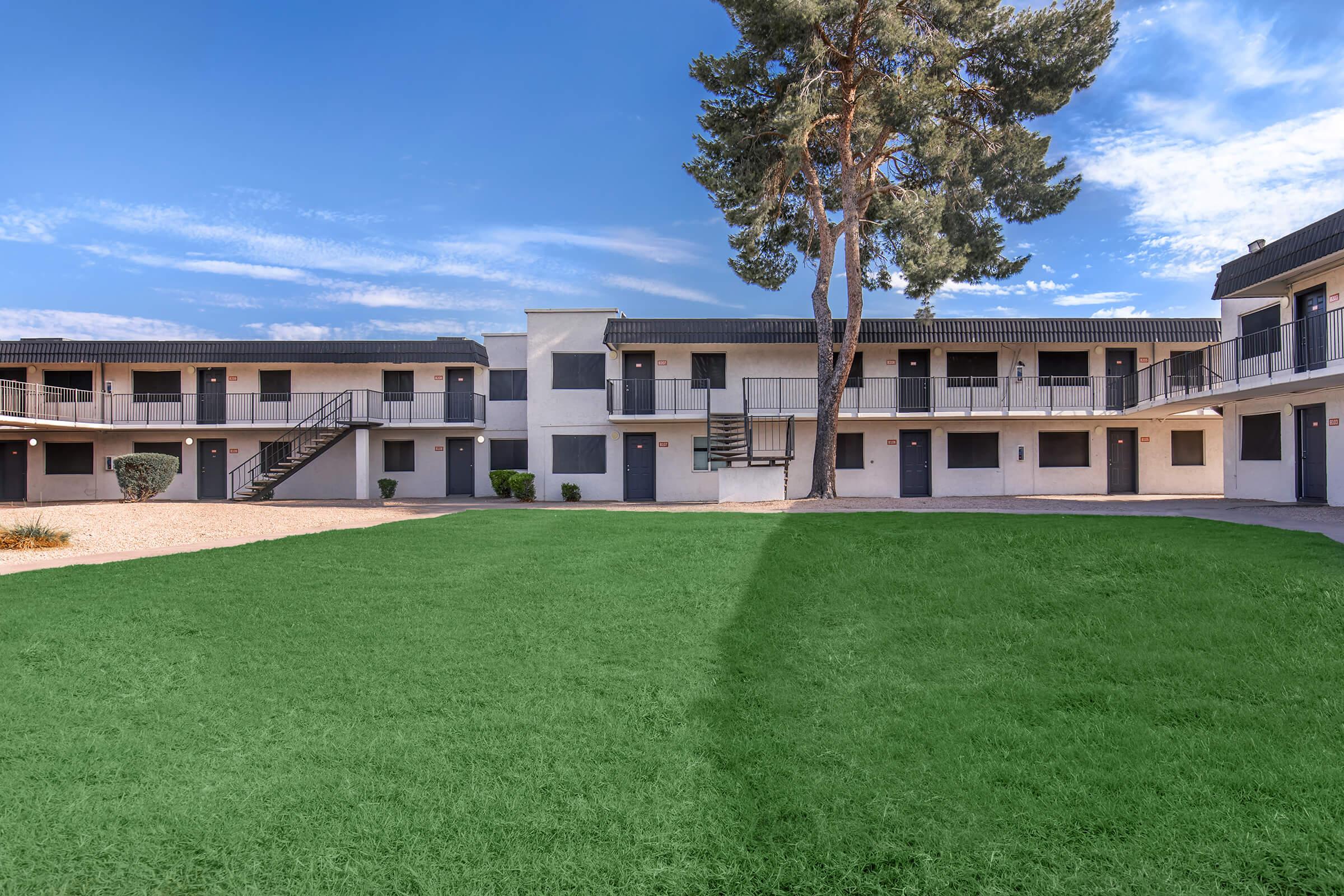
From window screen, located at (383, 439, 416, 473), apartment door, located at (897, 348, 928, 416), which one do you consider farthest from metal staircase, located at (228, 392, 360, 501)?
apartment door, located at (897, 348, 928, 416)

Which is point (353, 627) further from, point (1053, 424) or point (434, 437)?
point (1053, 424)

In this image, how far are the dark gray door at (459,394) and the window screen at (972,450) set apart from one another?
1679 centimetres

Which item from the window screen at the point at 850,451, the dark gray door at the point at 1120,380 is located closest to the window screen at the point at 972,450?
the window screen at the point at 850,451

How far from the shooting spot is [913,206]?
60.0 feet

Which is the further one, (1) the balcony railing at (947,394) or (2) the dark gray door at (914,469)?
(2) the dark gray door at (914,469)

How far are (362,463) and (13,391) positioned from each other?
1207cm

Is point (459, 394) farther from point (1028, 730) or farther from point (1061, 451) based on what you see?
point (1028, 730)

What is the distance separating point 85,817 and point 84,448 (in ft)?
97.2

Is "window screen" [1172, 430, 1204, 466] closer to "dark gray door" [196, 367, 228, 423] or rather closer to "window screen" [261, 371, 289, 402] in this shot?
"window screen" [261, 371, 289, 402]

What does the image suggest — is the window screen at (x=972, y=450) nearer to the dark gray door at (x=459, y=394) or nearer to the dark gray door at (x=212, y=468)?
the dark gray door at (x=459, y=394)

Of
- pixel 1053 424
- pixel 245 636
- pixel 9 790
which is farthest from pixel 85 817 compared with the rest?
pixel 1053 424

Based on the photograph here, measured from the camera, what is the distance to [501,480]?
25.3m

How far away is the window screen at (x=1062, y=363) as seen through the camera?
2431 centimetres

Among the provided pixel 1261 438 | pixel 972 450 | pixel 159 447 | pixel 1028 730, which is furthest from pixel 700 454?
pixel 159 447
